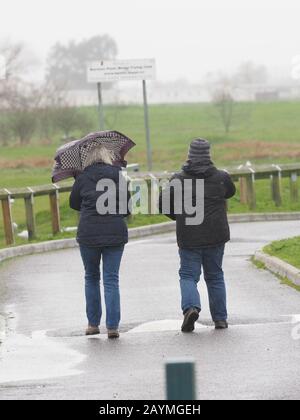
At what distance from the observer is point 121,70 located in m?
28.4

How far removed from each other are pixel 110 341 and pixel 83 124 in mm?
49357

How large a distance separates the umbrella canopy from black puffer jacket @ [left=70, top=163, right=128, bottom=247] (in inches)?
10.2

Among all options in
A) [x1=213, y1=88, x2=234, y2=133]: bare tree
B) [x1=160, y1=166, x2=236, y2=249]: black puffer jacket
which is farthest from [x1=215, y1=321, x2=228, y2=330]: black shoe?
[x1=213, y1=88, x2=234, y2=133]: bare tree

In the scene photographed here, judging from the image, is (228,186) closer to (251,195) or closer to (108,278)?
(108,278)

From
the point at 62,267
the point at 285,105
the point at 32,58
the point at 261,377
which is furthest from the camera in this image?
the point at 32,58

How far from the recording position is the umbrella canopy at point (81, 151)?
40.9 feet

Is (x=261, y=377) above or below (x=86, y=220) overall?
below

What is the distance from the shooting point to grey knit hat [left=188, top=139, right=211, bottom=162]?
1236cm

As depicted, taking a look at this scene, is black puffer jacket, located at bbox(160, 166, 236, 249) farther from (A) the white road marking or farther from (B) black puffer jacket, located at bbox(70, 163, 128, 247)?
(A) the white road marking

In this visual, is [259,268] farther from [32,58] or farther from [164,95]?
[164,95]

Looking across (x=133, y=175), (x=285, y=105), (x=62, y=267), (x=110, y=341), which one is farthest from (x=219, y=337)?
(x=285, y=105)

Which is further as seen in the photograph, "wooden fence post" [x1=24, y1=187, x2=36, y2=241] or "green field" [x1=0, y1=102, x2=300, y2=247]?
"green field" [x1=0, y1=102, x2=300, y2=247]

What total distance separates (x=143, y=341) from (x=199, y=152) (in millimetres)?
1705

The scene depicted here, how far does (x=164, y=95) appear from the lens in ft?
516
